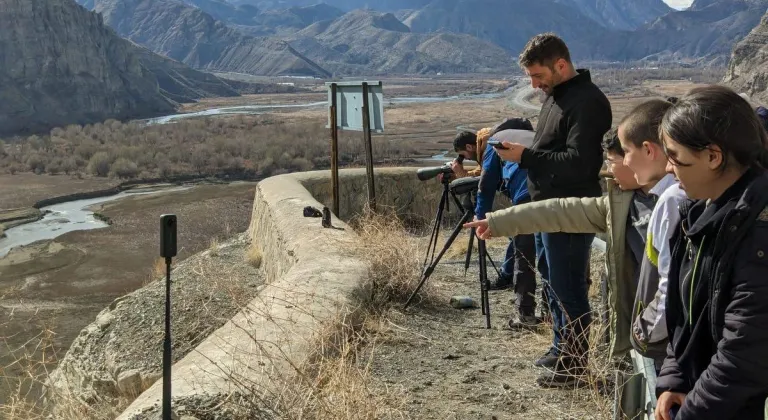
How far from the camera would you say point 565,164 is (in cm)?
416

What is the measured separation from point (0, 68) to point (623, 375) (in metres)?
67.3

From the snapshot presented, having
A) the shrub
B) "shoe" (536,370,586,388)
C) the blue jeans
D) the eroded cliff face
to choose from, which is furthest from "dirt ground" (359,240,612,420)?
the eroded cliff face

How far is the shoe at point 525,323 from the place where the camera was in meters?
5.37

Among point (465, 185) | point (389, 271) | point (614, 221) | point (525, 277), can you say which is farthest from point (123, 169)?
point (614, 221)

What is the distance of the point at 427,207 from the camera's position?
10.9 meters

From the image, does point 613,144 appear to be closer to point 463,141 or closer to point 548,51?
point 548,51

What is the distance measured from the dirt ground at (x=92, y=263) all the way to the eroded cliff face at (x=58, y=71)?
1531 inches

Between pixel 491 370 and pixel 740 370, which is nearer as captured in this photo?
pixel 740 370

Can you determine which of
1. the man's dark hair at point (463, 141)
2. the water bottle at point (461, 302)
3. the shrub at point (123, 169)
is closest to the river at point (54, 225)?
the shrub at point (123, 169)

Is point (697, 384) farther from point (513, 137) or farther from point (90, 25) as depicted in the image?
point (90, 25)

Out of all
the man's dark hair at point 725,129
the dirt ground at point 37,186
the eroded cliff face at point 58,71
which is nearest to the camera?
the man's dark hair at point 725,129

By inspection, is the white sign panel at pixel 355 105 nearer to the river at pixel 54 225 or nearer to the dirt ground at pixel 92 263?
the dirt ground at pixel 92 263

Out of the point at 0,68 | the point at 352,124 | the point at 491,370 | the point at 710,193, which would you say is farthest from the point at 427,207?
the point at 0,68

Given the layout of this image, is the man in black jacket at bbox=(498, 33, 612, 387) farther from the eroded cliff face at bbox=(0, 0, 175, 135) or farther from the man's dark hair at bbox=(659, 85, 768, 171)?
the eroded cliff face at bbox=(0, 0, 175, 135)
